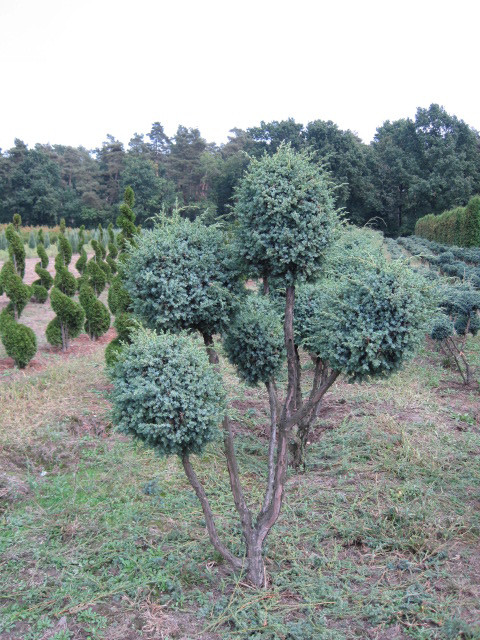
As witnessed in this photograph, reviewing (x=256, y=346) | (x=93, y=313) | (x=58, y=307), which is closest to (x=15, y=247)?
(x=93, y=313)

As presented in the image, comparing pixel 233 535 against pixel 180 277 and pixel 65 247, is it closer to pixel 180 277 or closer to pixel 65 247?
pixel 180 277

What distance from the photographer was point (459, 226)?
26484 millimetres

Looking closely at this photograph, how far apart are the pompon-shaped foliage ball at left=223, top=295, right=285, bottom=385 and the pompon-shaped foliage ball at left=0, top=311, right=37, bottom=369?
4603mm

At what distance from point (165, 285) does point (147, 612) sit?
Result: 1.79 m

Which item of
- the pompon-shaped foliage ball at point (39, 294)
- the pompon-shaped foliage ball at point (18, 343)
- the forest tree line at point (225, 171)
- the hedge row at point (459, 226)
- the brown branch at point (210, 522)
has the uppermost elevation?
the forest tree line at point (225, 171)

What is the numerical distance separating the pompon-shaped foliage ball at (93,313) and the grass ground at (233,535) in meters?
3.61

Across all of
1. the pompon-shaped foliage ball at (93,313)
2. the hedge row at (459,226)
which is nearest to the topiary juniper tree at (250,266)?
the pompon-shaped foliage ball at (93,313)

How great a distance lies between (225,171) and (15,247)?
21.7 metres

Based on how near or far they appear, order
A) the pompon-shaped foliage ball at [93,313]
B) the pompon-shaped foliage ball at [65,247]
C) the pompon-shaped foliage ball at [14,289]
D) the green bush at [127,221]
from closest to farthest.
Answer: the green bush at [127,221], the pompon-shaped foliage ball at [14,289], the pompon-shaped foliage ball at [93,313], the pompon-shaped foliage ball at [65,247]

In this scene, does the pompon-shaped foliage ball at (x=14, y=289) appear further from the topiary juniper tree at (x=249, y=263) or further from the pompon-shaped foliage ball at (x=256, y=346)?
the topiary juniper tree at (x=249, y=263)

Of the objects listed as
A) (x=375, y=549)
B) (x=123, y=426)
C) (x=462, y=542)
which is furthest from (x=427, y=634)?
(x=123, y=426)

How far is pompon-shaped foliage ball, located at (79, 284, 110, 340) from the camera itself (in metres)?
9.38

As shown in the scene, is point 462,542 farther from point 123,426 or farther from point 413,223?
point 413,223

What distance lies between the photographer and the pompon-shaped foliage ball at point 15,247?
10.7 meters
